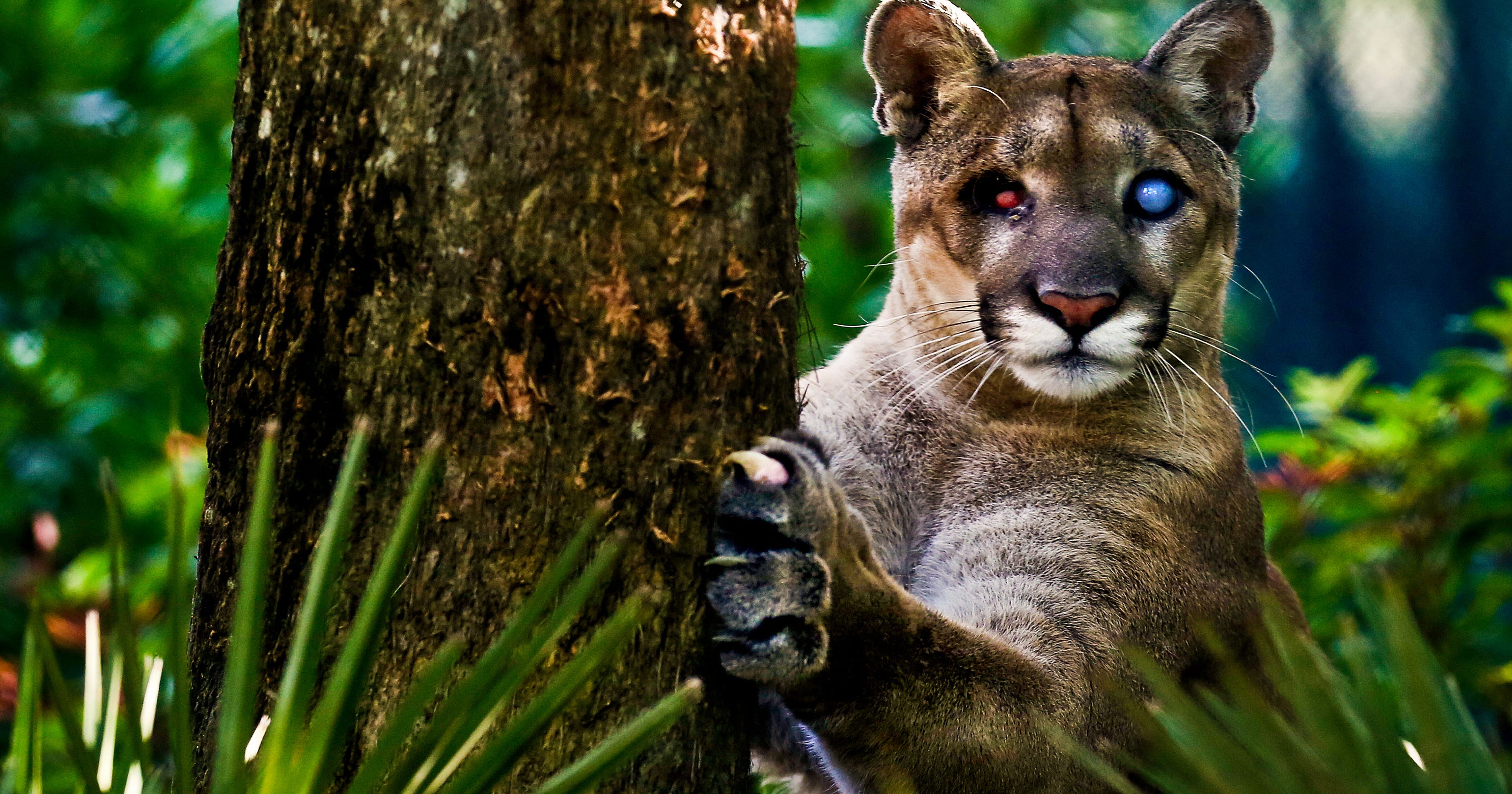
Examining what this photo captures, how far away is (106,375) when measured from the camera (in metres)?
5.44

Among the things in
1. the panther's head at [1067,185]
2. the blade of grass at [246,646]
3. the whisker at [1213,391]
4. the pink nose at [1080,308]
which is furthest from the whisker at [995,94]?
the blade of grass at [246,646]

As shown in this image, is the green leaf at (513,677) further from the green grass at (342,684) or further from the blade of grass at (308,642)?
the blade of grass at (308,642)

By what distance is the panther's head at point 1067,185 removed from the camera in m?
2.67

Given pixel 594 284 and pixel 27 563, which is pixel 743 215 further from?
pixel 27 563

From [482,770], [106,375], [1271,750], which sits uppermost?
[106,375]

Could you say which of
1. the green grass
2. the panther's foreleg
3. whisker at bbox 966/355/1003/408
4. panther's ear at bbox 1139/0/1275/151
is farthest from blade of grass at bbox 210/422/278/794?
panther's ear at bbox 1139/0/1275/151

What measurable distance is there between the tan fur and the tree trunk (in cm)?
41

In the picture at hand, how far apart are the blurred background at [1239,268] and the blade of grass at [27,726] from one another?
1910 millimetres

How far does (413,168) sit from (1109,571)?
4.96 feet

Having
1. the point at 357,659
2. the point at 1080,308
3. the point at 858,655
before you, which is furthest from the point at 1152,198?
the point at 357,659

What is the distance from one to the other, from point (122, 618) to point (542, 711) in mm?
425

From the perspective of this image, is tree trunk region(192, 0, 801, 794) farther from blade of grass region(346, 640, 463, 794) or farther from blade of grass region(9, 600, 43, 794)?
blade of grass region(346, 640, 463, 794)

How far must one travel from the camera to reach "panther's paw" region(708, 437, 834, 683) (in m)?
1.86

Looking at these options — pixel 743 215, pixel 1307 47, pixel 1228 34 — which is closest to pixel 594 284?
pixel 743 215
